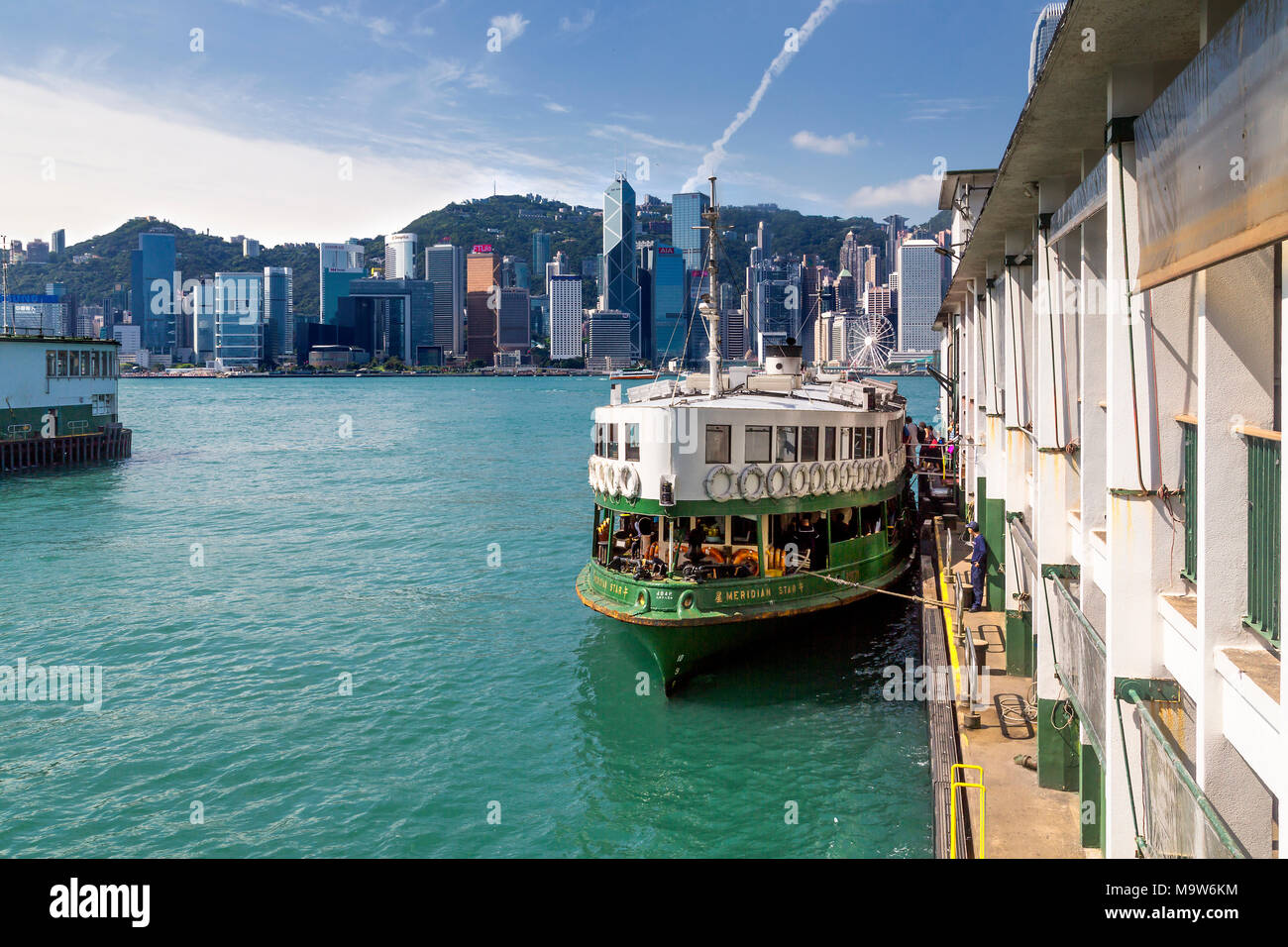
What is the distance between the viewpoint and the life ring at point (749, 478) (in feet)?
62.8

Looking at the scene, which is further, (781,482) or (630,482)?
(781,482)

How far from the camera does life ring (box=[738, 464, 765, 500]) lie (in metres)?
19.1

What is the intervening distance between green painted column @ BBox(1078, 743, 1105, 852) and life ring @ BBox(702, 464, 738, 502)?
32.7 feet

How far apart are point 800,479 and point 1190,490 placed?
1333 cm

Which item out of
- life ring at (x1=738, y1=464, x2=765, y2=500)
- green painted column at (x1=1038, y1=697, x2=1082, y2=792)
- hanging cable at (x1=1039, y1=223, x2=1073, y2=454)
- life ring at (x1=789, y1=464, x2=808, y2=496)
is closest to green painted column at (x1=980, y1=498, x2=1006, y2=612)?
life ring at (x1=789, y1=464, x2=808, y2=496)

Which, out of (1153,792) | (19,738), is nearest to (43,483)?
(19,738)

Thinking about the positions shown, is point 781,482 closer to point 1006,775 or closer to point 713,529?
point 713,529

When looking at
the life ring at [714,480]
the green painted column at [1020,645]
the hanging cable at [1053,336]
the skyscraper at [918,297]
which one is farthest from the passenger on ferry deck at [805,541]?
the skyscraper at [918,297]

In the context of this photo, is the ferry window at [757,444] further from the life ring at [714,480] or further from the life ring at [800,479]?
the life ring at [800,479]

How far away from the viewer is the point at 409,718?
61.7 feet

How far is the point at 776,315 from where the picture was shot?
4951 inches

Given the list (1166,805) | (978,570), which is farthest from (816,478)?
(1166,805)

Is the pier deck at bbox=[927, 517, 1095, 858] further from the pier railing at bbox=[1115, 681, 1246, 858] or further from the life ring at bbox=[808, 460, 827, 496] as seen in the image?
the life ring at bbox=[808, 460, 827, 496]
